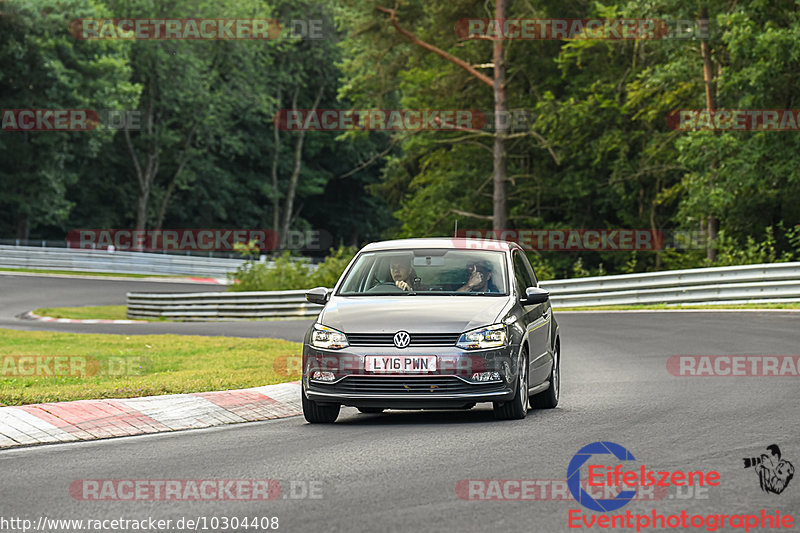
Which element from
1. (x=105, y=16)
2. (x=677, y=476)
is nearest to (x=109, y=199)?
(x=105, y=16)

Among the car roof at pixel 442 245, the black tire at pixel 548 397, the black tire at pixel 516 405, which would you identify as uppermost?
the car roof at pixel 442 245

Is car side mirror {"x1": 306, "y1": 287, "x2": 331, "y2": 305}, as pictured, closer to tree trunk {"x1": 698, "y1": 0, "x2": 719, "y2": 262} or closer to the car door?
the car door

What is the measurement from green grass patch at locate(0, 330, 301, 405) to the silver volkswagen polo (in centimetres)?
245

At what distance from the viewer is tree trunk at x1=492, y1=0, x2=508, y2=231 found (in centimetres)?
4300

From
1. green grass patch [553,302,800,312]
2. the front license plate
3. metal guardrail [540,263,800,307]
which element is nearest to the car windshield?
the front license plate

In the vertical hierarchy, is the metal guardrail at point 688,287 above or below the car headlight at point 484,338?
below

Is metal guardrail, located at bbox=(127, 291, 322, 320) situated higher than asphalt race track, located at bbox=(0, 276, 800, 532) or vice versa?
asphalt race track, located at bbox=(0, 276, 800, 532)

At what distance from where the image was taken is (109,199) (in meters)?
73.6

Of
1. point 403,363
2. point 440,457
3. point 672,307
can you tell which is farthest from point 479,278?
point 672,307

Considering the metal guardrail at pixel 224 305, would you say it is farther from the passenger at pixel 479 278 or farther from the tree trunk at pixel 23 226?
the tree trunk at pixel 23 226

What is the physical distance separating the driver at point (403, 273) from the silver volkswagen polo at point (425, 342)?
0.01 meters

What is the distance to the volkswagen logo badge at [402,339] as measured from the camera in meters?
10.4

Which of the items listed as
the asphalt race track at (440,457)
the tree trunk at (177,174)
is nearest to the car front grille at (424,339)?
the asphalt race track at (440,457)

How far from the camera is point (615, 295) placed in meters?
29.9
